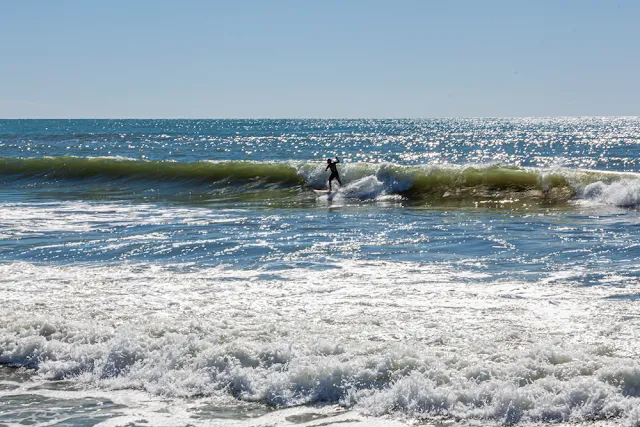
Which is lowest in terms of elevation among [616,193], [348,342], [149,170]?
[348,342]

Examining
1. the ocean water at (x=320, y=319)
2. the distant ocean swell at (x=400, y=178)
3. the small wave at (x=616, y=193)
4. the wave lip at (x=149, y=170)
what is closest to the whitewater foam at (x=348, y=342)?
the ocean water at (x=320, y=319)

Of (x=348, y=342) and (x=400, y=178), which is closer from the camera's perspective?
(x=348, y=342)

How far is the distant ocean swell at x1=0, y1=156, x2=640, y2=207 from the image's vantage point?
2325 centimetres

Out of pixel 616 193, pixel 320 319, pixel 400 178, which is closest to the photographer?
pixel 320 319

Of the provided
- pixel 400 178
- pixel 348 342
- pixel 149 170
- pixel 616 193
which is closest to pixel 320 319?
pixel 348 342

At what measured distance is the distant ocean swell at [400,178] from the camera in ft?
76.3

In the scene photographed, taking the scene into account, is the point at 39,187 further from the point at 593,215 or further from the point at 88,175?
the point at 593,215

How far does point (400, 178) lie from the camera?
26.4m

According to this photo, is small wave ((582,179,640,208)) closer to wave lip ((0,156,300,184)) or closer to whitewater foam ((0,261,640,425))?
wave lip ((0,156,300,184))

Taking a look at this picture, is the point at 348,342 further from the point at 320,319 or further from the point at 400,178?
the point at 400,178

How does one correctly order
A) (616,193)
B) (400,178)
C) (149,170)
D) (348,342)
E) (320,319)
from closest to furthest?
(348,342) < (320,319) < (616,193) < (400,178) < (149,170)

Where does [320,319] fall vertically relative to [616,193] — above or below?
below

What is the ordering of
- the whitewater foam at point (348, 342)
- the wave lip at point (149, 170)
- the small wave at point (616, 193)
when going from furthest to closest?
the wave lip at point (149, 170) < the small wave at point (616, 193) < the whitewater foam at point (348, 342)

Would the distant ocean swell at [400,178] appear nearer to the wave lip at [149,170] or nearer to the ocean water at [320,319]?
the wave lip at [149,170]
